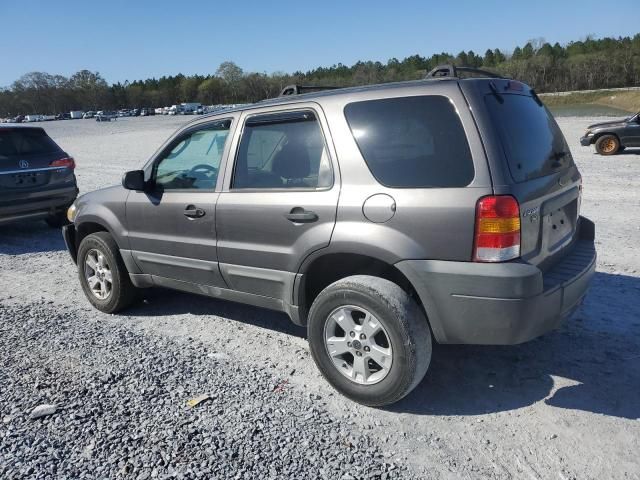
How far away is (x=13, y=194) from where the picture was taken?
24.6 ft

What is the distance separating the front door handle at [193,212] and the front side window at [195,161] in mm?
172

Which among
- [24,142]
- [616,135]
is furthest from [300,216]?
[616,135]

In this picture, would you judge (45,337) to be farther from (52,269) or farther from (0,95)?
(0,95)

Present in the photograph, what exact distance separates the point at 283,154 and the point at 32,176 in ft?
19.6

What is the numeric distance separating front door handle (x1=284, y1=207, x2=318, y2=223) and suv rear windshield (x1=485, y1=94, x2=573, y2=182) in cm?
122

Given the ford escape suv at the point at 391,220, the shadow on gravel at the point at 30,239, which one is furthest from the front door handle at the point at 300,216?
the shadow on gravel at the point at 30,239

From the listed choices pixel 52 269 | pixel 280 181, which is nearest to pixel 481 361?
pixel 280 181

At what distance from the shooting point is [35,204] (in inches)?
305

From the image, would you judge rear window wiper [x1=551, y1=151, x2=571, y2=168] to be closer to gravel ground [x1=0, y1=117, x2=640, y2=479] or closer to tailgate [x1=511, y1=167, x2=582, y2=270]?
tailgate [x1=511, y1=167, x2=582, y2=270]

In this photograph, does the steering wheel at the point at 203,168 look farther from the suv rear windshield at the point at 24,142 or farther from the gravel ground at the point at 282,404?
the suv rear windshield at the point at 24,142

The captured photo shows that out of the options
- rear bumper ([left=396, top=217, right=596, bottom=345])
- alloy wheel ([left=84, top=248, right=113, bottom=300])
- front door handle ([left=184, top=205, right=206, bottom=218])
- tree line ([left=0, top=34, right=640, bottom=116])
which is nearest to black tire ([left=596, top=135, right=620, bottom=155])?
rear bumper ([left=396, top=217, right=596, bottom=345])

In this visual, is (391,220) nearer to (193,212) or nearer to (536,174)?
(536,174)

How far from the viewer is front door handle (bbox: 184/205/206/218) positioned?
384cm

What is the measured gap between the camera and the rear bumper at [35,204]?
7.47m
